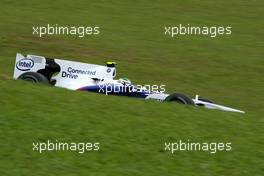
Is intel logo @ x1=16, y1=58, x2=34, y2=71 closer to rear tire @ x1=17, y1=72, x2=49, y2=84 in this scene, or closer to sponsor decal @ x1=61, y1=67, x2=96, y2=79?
rear tire @ x1=17, y1=72, x2=49, y2=84

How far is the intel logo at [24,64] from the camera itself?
12.2m

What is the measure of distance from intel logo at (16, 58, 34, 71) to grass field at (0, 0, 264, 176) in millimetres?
1329

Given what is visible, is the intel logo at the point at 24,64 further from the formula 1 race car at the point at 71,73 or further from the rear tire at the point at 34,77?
the rear tire at the point at 34,77

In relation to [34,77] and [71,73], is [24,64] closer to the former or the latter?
[34,77]

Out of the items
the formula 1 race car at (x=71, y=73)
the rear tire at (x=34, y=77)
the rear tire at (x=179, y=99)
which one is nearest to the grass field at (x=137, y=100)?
the rear tire at (x=34, y=77)

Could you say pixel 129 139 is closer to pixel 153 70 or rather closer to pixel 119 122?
pixel 119 122

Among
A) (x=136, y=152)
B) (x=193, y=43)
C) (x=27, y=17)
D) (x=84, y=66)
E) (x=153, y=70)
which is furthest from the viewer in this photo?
(x=27, y=17)

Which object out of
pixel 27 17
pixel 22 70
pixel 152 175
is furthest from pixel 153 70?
pixel 152 175

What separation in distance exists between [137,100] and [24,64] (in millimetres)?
3620

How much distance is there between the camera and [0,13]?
24.8 metres

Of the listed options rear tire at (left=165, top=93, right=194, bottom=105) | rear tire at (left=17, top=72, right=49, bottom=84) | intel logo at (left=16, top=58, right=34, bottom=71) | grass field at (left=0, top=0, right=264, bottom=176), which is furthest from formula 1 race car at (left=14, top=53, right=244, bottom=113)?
grass field at (left=0, top=0, right=264, bottom=176)

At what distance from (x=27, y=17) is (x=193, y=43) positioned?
7.28m

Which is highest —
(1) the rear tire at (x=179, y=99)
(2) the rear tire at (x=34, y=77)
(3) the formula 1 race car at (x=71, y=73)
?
(3) the formula 1 race car at (x=71, y=73)

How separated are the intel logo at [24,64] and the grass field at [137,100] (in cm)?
133
